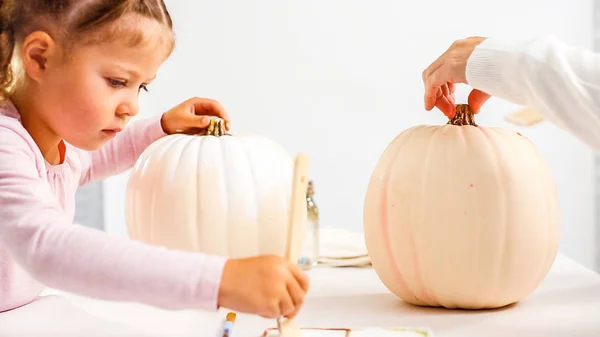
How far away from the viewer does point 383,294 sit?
1131 millimetres

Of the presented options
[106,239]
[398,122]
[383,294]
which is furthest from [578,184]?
[106,239]

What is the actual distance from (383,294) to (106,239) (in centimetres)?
47

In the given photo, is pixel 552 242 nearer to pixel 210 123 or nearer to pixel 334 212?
pixel 210 123

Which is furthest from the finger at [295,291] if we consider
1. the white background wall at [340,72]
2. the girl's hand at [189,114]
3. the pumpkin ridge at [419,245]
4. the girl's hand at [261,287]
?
the white background wall at [340,72]

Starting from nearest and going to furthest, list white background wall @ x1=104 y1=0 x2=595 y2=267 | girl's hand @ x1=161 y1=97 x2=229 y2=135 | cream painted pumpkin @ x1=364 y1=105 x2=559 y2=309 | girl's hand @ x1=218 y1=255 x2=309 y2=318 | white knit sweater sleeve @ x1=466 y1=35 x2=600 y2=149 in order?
1. girl's hand @ x1=218 y1=255 x2=309 y2=318
2. white knit sweater sleeve @ x1=466 y1=35 x2=600 y2=149
3. cream painted pumpkin @ x1=364 y1=105 x2=559 y2=309
4. girl's hand @ x1=161 y1=97 x2=229 y2=135
5. white background wall @ x1=104 y1=0 x2=595 y2=267

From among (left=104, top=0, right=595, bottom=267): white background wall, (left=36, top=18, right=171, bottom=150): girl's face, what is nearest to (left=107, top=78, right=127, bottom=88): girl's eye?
(left=36, top=18, right=171, bottom=150): girl's face

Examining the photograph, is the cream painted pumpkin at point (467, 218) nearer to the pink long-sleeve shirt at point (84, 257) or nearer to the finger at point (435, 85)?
the finger at point (435, 85)

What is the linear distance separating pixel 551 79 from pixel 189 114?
0.58m

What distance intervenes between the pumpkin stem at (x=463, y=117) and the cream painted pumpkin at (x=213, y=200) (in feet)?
0.78

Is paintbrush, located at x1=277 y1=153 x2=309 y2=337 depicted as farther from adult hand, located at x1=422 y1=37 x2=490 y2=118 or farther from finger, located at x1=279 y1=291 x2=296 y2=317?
adult hand, located at x1=422 y1=37 x2=490 y2=118

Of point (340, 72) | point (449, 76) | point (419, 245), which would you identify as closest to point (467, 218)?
point (419, 245)

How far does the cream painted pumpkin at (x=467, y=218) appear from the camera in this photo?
990 millimetres

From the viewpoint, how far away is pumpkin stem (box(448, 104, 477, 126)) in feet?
3.52

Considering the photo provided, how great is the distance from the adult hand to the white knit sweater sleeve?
5 cm
